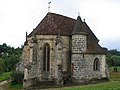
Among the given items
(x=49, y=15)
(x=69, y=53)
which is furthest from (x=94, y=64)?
(x=49, y=15)

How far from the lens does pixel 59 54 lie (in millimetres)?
45469

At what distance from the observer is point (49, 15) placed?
48938 mm

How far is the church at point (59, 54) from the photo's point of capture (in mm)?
45656

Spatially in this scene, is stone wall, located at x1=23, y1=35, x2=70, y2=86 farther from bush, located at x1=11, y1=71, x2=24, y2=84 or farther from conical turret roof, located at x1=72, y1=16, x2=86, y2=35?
bush, located at x1=11, y1=71, x2=24, y2=84

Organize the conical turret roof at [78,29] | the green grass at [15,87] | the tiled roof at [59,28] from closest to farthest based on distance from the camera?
the tiled roof at [59,28]
the conical turret roof at [78,29]
the green grass at [15,87]

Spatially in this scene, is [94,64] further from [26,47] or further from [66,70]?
[26,47]

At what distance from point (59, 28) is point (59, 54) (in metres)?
4.49

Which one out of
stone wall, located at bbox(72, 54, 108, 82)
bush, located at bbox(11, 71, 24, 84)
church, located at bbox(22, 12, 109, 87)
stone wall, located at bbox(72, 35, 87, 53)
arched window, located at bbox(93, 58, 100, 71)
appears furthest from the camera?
bush, located at bbox(11, 71, 24, 84)

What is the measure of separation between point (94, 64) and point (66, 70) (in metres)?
4.86

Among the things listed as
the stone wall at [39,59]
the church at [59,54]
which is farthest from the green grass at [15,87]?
the stone wall at [39,59]

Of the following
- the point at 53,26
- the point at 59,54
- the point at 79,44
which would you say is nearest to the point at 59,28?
the point at 53,26

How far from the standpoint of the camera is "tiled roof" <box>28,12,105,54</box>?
1842 inches

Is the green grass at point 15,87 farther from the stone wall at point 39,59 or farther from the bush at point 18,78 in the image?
the stone wall at point 39,59

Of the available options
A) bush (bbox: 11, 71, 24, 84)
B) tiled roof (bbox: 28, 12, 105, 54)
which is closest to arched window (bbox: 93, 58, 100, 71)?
tiled roof (bbox: 28, 12, 105, 54)
